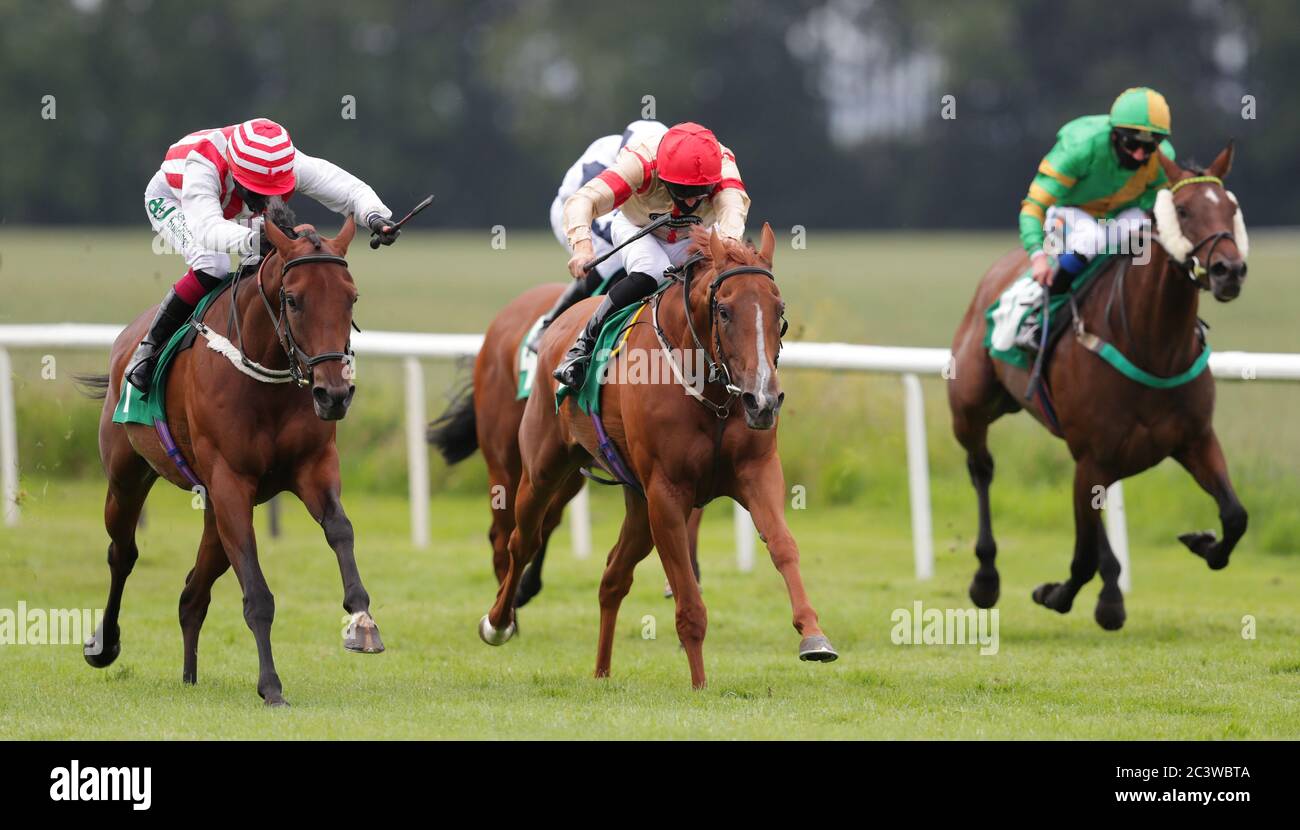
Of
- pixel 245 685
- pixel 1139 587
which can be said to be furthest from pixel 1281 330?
pixel 245 685

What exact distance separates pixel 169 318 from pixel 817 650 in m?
2.54

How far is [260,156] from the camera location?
626 centimetres

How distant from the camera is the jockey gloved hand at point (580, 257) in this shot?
638cm

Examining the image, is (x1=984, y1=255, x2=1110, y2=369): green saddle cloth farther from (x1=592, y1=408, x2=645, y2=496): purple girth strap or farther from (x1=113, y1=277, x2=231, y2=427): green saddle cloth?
(x1=113, y1=277, x2=231, y2=427): green saddle cloth

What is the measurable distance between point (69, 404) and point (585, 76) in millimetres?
30409

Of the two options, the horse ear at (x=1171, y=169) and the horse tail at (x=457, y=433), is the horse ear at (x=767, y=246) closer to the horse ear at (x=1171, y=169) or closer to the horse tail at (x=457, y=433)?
the horse ear at (x=1171, y=169)

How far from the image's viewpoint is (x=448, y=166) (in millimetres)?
41188

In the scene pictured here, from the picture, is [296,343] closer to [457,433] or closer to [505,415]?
[505,415]

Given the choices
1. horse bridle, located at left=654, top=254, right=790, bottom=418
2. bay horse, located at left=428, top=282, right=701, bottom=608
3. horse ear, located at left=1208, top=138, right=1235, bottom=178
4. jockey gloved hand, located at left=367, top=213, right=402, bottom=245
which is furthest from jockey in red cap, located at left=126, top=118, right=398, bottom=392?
horse ear, located at left=1208, top=138, right=1235, bottom=178

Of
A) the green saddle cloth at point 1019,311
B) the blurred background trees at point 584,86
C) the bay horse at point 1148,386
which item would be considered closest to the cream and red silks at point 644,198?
the bay horse at point 1148,386

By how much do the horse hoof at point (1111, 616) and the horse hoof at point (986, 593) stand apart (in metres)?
0.73

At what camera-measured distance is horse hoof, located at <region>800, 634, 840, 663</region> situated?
5367mm

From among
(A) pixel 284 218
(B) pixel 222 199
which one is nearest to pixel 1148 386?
(A) pixel 284 218
